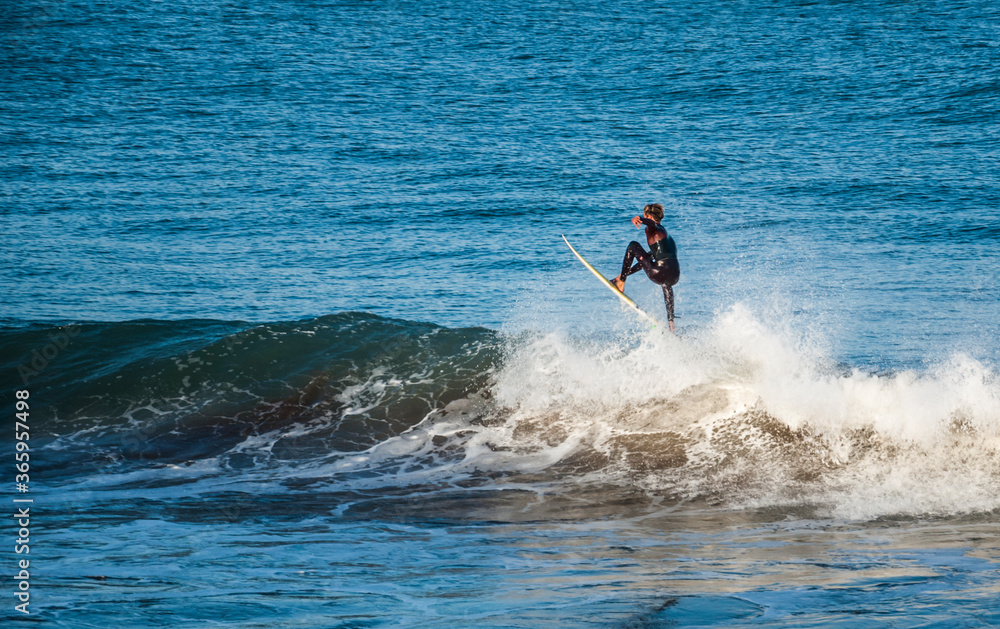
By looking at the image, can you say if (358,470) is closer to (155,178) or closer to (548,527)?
(548,527)

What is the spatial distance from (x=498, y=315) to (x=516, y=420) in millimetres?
6128

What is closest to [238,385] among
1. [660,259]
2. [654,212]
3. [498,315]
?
[498,315]

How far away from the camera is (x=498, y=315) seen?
1756cm

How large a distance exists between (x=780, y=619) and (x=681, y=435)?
5533 mm

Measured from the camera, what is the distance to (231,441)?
1123cm

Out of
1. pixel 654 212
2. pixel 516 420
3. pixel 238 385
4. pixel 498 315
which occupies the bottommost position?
A: pixel 516 420

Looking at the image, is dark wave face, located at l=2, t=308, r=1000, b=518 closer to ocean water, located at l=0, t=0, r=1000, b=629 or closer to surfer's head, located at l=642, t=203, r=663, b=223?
ocean water, located at l=0, t=0, r=1000, b=629

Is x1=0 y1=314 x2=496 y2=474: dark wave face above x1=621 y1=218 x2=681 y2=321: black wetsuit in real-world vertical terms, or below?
below

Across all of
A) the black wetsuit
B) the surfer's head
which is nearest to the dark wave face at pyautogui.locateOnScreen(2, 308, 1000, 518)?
the black wetsuit

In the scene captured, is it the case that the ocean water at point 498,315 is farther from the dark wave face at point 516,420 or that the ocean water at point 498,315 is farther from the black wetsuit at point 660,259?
the black wetsuit at point 660,259

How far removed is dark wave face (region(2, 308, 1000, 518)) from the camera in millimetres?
9305

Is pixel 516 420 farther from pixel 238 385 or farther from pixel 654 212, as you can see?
pixel 238 385

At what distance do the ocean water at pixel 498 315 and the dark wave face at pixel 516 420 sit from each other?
0.06 meters

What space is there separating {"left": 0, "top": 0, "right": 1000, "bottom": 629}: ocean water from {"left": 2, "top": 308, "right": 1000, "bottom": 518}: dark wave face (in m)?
0.06
